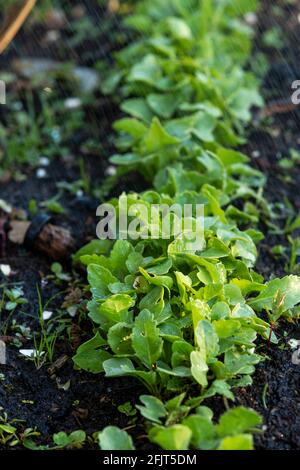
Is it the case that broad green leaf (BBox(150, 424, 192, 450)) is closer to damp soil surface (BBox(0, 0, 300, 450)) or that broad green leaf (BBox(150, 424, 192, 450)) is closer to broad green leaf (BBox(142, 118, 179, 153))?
damp soil surface (BBox(0, 0, 300, 450))

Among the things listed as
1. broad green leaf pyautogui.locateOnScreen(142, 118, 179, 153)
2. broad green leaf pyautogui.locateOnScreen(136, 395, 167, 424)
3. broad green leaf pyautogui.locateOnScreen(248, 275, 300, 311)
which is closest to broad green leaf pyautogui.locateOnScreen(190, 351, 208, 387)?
broad green leaf pyautogui.locateOnScreen(136, 395, 167, 424)

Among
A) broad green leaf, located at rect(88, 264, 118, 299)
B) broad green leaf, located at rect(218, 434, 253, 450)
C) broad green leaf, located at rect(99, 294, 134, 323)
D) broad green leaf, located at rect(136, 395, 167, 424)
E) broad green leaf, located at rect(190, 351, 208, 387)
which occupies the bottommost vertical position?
broad green leaf, located at rect(218, 434, 253, 450)

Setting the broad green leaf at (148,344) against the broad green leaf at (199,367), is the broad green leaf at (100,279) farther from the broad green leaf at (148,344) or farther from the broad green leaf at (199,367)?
the broad green leaf at (199,367)

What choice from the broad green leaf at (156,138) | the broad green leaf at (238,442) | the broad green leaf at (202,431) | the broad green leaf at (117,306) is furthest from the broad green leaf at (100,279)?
the broad green leaf at (156,138)

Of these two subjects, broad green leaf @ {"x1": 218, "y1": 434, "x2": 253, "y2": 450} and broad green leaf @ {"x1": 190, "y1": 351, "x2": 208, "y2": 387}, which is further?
broad green leaf @ {"x1": 190, "y1": 351, "x2": 208, "y2": 387}
